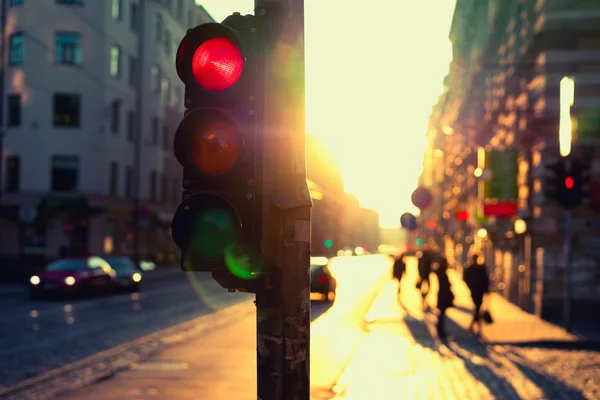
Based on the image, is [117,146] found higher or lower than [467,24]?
lower

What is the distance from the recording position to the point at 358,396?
9.73 meters

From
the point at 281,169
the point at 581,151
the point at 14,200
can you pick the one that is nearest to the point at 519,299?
the point at 581,151

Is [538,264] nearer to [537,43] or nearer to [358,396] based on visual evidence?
[537,43]

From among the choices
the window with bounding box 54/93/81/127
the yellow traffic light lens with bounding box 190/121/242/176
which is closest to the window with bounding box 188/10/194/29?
the window with bounding box 54/93/81/127

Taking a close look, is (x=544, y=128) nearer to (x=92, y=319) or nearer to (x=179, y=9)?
(x=92, y=319)

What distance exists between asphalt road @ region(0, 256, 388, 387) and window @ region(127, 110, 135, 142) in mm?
18141

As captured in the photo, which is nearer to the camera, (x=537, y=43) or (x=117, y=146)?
(x=537, y=43)

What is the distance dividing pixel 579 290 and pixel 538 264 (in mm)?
1178

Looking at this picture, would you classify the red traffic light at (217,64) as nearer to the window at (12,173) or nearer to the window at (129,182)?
the window at (12,173)

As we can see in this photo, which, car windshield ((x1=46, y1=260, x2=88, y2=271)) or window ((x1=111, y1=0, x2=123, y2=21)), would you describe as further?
window ((x1=111, y1=0, x2=123, y2=21))

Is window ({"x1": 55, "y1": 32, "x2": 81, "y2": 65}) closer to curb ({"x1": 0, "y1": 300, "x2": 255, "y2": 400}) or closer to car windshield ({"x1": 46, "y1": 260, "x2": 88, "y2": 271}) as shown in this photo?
car windshield ({"x1": 46, "y1": 260, "x2": 88, "y2": 271})

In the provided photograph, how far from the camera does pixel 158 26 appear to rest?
178 ft

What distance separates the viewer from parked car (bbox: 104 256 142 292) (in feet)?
97.9

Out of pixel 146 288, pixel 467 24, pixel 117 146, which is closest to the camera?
pixel 146 288
